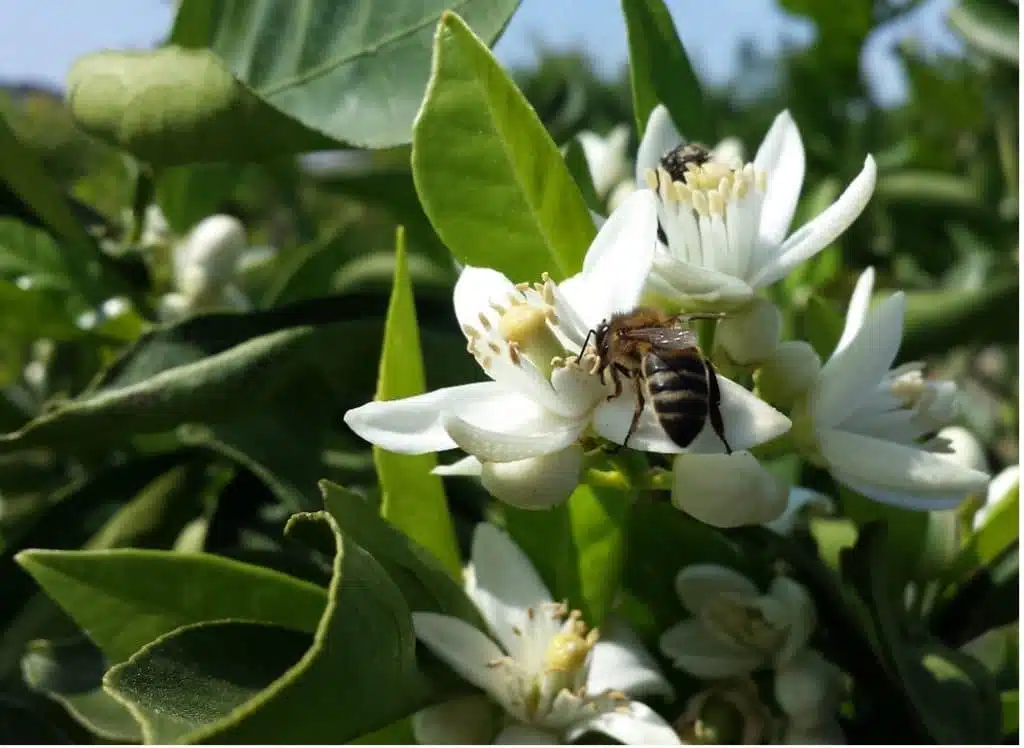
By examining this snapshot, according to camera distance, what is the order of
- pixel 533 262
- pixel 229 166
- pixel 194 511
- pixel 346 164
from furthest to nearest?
pixel 346 164
pixel 229 166
pixel 194 511
pixel 533 262

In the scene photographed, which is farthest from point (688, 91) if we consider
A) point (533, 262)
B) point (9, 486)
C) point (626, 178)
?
point (9, 486)

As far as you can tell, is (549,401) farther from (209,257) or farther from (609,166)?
(609,166)

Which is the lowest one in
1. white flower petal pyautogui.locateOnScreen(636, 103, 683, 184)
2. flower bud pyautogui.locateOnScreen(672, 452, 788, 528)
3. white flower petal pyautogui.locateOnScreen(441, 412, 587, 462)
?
flower bud pyautogui.locateOnScreen(672, 452, 788, 528)

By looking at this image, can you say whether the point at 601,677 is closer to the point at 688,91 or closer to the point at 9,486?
the point at 688,91

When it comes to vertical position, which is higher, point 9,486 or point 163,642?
point 163,642

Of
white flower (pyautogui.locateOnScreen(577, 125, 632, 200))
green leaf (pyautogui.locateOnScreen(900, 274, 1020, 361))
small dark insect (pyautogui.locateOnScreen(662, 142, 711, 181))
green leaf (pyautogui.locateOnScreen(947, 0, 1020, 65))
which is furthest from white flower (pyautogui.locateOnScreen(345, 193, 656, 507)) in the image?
green leaf (pyautogui.locateOnScreen(947, 0, 1020, 65))

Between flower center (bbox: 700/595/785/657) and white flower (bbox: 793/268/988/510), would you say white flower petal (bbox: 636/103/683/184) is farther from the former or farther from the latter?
flower center (bbox: 700/595/785/657)

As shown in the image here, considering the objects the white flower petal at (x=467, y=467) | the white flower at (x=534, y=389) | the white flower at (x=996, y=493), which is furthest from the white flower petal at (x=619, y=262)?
the white flower at (x=996, y=493)
